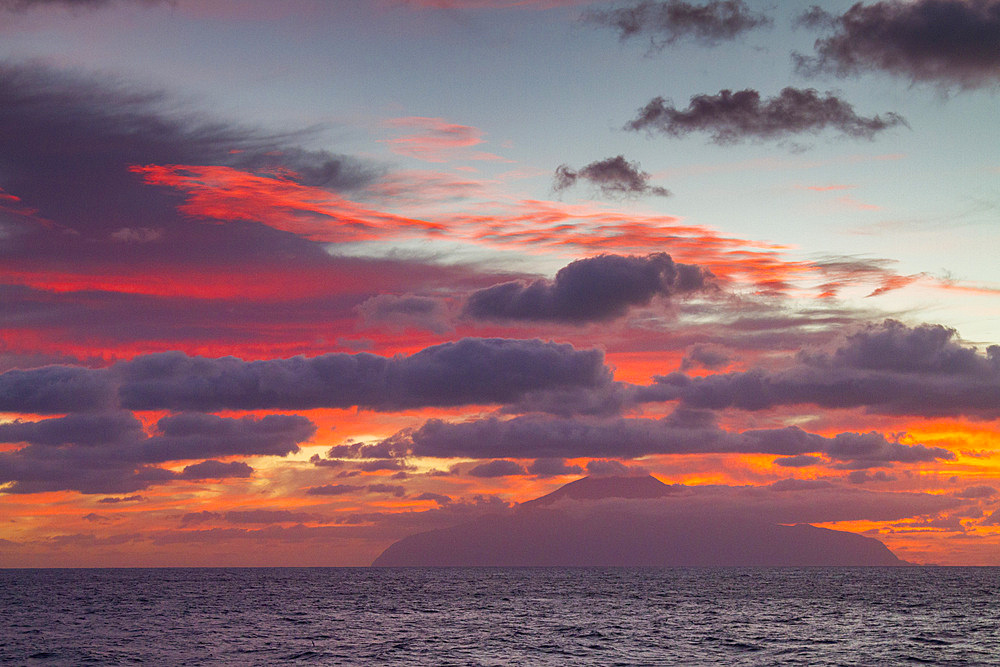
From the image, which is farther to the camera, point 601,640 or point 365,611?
point 365,611

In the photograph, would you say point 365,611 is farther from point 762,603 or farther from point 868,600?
point 868,600

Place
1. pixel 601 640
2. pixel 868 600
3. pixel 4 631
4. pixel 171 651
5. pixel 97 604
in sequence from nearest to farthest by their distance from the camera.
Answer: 1. pixel 171 651
2. pixel 601 640
3. pixel 4 631
4. pixel 97 604
5. pixel 868 600

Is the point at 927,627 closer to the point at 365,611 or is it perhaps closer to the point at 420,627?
the point at 420,627

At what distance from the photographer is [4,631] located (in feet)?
396

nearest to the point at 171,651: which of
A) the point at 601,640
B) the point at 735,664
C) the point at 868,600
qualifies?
the point at 601,640

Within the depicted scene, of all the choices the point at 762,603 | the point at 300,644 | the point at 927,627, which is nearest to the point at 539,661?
the point at 300,644

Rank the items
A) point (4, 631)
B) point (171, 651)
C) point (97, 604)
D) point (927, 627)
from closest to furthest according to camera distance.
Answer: point (171, 651) → point (4, 631) → point (927, 627) → point (97, 604)

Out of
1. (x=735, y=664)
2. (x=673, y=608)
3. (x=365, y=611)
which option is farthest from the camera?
(x=673, y=608)

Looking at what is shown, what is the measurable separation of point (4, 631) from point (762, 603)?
5411 inches

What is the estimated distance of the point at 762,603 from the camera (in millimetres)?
184125

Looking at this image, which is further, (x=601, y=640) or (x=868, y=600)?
(x=868, y=600)

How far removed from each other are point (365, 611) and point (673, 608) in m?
57.2

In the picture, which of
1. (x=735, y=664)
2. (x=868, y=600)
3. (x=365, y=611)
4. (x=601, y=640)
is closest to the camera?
(x=735, y=664)

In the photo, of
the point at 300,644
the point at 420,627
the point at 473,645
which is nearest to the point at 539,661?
the point at 473,645
